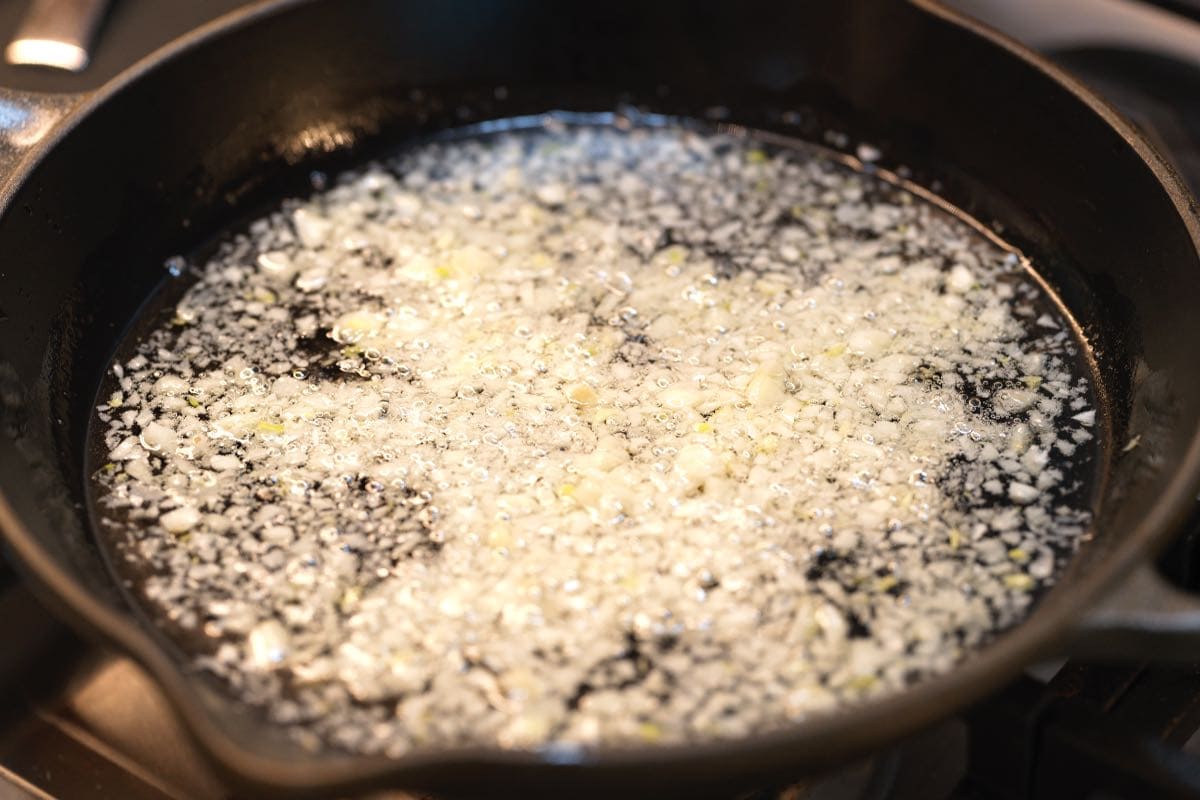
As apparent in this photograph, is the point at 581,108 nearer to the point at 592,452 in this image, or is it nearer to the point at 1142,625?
the point at 592,452

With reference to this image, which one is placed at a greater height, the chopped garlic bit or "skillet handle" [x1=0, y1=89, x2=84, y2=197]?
"skillet handle" [x1=0, y1=89, x2=84, y2=197]

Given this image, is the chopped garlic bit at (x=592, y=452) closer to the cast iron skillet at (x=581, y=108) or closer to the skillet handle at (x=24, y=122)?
the cast iron skillet at (x=581, y=108)

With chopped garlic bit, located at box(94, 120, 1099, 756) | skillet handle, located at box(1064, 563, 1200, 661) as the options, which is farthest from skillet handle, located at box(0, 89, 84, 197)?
skillet handle, located at box(1064, 563, 1200, 661)

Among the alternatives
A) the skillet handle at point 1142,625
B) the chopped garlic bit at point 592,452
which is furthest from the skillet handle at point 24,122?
the skillet handle at point 1142,625

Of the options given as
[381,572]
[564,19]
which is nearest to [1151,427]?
[381,572]

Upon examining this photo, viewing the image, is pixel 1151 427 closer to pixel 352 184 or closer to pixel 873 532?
pixel 873 532

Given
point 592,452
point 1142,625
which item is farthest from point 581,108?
point 1142,625

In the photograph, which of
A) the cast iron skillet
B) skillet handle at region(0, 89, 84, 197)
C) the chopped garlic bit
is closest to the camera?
the cast iron skillet

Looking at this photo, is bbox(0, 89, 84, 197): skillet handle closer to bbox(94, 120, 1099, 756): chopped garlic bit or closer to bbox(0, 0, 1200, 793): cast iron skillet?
bbox(0, 0, 1200, 793): cast iron skillet
